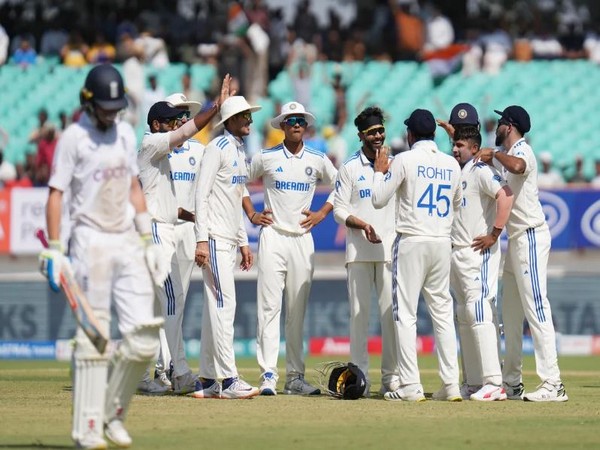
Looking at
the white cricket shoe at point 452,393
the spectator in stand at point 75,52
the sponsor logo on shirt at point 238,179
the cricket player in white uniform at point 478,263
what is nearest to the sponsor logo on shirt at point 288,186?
the sponsor logo on shirt at point 238,179

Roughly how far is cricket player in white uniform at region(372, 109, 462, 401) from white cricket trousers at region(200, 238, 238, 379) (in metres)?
1.42

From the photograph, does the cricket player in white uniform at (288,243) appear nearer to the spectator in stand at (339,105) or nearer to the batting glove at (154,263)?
the batting glove at (154,263)

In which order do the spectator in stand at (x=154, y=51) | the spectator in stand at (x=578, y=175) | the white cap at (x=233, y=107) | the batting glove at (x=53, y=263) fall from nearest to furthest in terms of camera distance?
the batting glove at (x=53, y=263) → the white cap at (x=233, y=107) → the spectator in stand at (x=578, y=175) → the spectator in stand at (x=154, y=51)

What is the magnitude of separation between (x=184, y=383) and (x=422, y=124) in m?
3.10

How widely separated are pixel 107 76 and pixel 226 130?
3.45 metres

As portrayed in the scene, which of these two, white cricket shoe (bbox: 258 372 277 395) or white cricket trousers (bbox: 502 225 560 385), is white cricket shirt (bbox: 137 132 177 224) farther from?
white cricket trousers (bbox: 502 225 560 385)

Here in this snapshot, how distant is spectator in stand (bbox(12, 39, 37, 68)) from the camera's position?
2719 centimetres

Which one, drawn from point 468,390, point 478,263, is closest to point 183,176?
point 478,263

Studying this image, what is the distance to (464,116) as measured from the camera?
11328 mm

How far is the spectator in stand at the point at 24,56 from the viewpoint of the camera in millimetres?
27188

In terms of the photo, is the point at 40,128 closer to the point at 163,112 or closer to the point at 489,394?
the point at 163,112

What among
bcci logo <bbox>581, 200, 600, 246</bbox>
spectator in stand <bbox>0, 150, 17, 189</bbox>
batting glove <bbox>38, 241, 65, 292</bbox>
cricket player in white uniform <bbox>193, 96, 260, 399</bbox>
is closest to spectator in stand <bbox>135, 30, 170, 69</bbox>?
spectator in stand <bbox>0, 150, 17, 189</bbox>

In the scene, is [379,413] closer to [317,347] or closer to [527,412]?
[527,412]

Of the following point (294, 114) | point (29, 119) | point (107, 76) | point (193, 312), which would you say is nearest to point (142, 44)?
point (29, 119)
